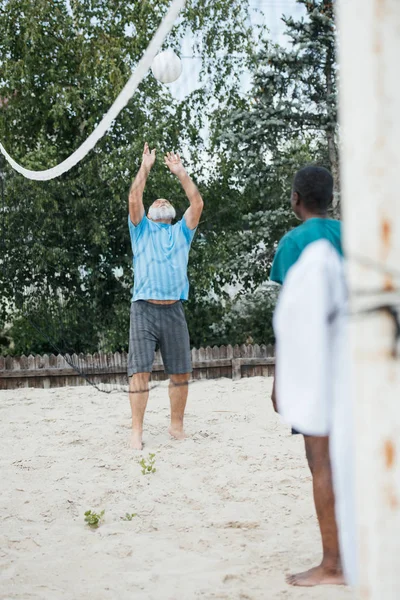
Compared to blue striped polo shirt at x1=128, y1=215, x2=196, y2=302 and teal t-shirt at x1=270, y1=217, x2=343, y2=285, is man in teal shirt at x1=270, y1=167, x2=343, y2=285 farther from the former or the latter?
blue striped polo shirt at x1=128, y1=215, x2=196, y2=302

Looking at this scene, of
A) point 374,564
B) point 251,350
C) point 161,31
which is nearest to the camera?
point 374,564

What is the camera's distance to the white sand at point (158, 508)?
10.2 feet

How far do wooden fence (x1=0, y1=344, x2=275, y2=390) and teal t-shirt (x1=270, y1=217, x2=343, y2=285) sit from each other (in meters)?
5.60

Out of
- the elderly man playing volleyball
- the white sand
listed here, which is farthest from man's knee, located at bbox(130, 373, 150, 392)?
the white sand

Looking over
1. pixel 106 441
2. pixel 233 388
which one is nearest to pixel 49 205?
pixel 233 388

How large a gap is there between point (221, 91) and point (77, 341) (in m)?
3.39

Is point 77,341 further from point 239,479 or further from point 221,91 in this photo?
point 239,479

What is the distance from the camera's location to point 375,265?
1.50 metres

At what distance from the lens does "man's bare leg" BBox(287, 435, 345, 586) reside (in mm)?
2836

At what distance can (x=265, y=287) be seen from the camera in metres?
8.90

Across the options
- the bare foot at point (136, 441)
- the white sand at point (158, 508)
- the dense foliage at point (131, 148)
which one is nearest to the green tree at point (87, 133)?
the dense foliage at point (131, 148)

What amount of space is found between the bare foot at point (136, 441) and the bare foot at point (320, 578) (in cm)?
227

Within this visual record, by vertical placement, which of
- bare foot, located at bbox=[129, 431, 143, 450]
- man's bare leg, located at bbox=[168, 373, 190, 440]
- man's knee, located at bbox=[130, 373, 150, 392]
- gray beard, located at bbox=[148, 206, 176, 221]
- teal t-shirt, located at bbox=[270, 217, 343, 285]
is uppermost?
gray beard, located at bbox=[148, 206, 176, 221]

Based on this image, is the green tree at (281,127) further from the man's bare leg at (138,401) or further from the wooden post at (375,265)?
the wooden post at (375,265)
